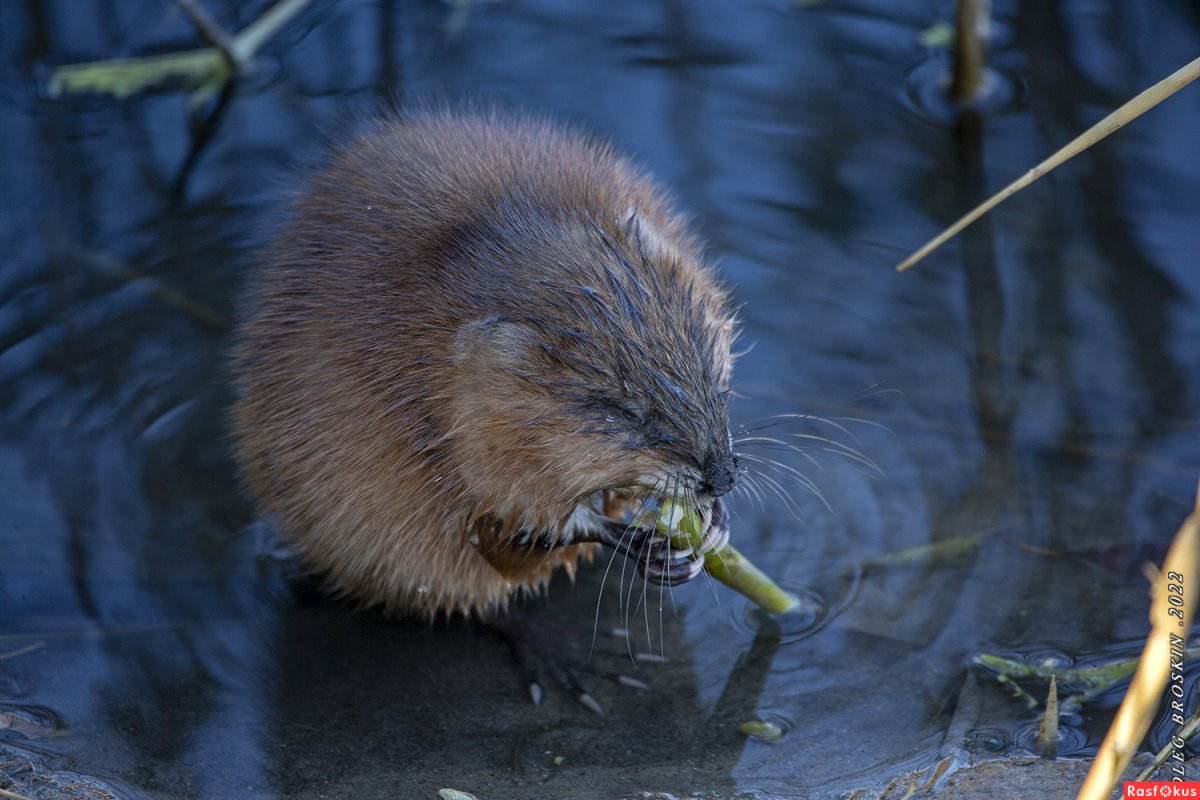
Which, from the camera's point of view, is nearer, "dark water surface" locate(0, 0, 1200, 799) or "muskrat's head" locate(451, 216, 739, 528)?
"muskrat's head" locate(451, 216, 739, 528)

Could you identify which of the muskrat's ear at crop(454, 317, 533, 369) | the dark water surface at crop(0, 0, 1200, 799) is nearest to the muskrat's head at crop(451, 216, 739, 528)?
the muskrat's ear at crop(454, 317, 533, 369)

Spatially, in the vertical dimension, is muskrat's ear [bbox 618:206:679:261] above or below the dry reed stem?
above

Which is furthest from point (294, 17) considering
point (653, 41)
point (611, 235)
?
point (611, 235)

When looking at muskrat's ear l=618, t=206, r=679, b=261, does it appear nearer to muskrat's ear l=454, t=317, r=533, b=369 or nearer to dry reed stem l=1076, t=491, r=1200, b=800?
muskrat's ear l=454, t=317, r=533, b=369

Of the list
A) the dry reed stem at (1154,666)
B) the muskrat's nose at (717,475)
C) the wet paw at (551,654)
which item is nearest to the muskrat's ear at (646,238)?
the muskrat's nose at (717,475)

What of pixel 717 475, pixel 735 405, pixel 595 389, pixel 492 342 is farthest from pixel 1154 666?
pixel 735 405

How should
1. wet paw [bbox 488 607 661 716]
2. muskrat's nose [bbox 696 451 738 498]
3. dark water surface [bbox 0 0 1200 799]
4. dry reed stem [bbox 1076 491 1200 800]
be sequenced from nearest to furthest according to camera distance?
dry reed stem [bbox 1076 491 1200 800] → muskrat's nose [bbox 696 451 738 498] → dark water surface [bbox 0 0 1200 799] → wet paw [bbox 488 607 661 716]
